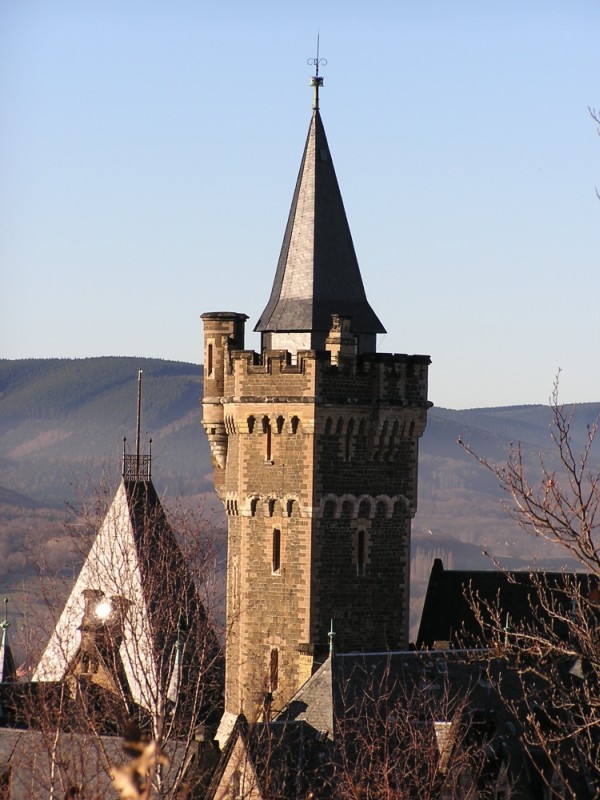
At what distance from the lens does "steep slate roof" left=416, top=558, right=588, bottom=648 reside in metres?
52.2

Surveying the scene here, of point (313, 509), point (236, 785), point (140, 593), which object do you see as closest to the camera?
point (236, 785)

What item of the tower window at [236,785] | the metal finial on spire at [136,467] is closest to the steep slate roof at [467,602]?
the metal finial on spire at [136,467]

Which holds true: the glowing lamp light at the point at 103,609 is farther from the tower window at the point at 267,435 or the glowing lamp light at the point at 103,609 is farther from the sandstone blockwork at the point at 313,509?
the tower window at the point at 267,435

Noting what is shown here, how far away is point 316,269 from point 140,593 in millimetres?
10133

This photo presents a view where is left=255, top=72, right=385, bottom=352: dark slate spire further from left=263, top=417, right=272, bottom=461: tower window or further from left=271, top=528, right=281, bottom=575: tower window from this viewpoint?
left=271, top=528, right=281, bottom=575: tower window

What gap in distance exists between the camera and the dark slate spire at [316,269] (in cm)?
4953

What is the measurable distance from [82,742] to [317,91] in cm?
1773

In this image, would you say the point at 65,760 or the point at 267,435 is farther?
the point at 267,435

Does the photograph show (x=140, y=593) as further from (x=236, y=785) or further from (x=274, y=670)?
(x=236, y=785)

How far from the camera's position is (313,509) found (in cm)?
4788

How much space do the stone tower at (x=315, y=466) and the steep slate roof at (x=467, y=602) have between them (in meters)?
3.37

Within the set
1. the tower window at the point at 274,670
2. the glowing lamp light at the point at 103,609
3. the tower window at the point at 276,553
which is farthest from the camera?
the glowing lamp light at the point at 103,609

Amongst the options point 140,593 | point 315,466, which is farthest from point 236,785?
point 140,593

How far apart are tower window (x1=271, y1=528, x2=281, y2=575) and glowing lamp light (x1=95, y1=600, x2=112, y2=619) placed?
5830 millimetres
